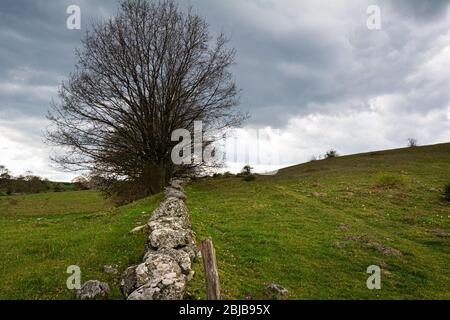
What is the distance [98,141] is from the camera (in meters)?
28.6

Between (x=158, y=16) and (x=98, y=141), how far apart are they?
41.5ft

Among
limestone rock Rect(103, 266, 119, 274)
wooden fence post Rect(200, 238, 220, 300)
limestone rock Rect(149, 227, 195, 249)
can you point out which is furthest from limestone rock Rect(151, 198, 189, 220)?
wooden fence post Rect(200, 238, 220, 300)

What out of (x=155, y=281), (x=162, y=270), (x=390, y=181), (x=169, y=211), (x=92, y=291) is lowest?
(x=92, y=291)

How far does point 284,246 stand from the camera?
1380 cm

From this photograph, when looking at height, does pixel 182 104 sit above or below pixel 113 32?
below

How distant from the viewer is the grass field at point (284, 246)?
10.1 m

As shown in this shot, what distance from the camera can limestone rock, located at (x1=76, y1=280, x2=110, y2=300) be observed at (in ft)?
28.5

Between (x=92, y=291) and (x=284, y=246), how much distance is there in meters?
7.90

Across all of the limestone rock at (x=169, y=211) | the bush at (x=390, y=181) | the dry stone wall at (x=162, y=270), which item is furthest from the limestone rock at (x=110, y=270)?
the bush at (x=390, y=181)

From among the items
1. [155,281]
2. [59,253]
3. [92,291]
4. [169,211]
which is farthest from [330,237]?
[59,253]

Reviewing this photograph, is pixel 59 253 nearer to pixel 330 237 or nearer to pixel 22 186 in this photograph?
pixel 330 237
